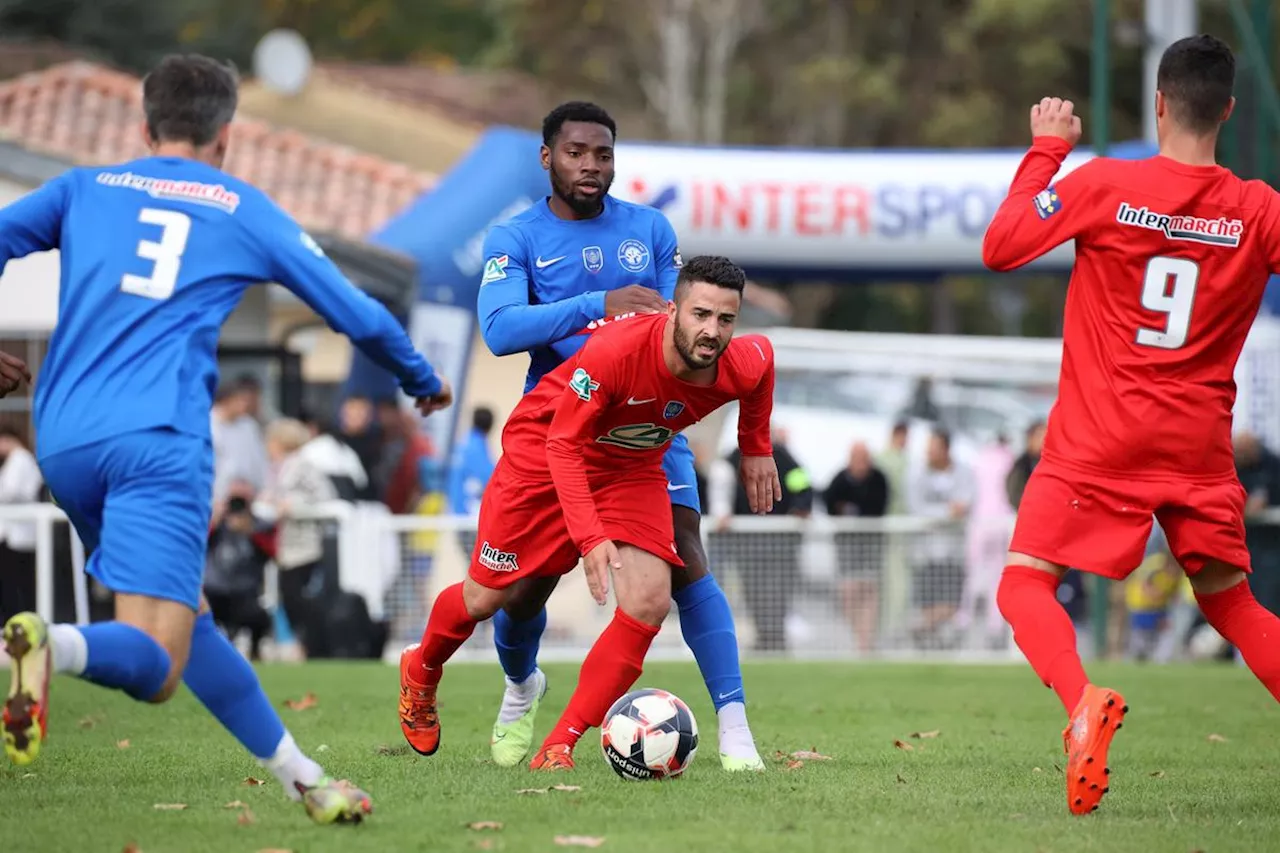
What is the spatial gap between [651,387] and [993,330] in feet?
144

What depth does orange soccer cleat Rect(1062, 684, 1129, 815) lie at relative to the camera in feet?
19.9

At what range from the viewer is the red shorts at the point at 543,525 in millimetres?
7371

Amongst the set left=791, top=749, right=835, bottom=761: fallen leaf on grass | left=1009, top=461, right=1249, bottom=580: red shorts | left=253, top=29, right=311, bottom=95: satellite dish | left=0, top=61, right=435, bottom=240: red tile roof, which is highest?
left=253, top=29, right=311, bottom=95: satellite dish

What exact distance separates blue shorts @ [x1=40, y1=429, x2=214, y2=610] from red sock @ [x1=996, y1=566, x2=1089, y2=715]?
263 cm

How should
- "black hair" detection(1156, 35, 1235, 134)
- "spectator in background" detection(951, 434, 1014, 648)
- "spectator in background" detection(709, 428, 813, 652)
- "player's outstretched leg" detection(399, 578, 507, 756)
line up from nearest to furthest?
"black hair" detection(1156, 35, 1235, 134), "player's outstretched leg" detection(399, 578, 507, 756), "spectator in background" detection(709, 428, 813, 652), "spectator in background" detection(951, 434, 1014, 648)

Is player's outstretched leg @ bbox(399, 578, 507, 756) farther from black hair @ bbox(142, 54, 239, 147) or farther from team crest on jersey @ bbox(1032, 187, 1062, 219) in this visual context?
team crest on jersey @ bbox(1032, 187, 1062, 219)

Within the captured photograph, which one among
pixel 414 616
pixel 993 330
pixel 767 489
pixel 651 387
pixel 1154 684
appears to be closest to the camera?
pixel 651 387

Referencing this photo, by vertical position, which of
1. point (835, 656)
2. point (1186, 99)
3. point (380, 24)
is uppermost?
point (380, 24)

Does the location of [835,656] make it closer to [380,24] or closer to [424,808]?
[424,808]

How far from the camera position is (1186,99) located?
6707mm

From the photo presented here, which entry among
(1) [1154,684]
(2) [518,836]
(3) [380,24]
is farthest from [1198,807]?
(3) [380,24]

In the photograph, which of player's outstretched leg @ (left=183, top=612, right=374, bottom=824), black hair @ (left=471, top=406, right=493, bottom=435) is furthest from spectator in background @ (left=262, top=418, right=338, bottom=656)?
player's outstretched leg @ (left=183, top=612, right=374, bottom=824)

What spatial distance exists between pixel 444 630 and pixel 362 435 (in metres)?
9.95

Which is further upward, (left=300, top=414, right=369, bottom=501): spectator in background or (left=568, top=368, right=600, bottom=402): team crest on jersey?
(left=568, top=368, right=600, bottom=402): team crest on jersey
